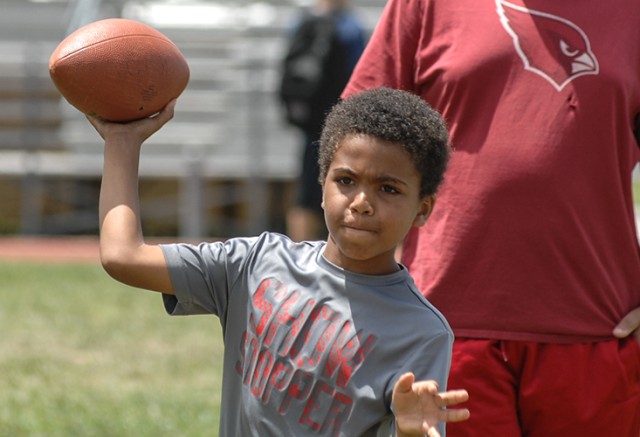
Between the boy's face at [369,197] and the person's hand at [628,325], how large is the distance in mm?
748

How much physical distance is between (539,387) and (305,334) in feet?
2.31

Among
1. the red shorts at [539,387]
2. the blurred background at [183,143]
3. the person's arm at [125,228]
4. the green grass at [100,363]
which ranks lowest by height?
the blurred background at [183,143]

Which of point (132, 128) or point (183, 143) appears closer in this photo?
point (132, 128)

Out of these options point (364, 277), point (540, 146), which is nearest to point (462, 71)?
point (540, 146)

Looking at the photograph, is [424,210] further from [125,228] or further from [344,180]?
[125,228]

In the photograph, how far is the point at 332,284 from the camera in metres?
2.71

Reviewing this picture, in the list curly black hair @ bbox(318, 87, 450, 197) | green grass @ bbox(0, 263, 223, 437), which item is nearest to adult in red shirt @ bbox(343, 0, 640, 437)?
curly black hair @ bbox(318, 87, 450, 197)

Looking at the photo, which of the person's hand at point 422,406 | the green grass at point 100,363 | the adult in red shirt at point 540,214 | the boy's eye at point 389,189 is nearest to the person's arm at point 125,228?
the boy's eye at point 389,189

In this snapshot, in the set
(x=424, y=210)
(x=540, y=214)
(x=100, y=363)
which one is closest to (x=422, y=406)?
(x=424, y=210)

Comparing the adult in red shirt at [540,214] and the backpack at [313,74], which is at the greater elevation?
the adult in red shirt at [540,214]

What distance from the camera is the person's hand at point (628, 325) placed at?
10.3 ft

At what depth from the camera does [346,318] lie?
2678 millimetres

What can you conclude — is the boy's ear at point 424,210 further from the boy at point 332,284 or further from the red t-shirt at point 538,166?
the red t-shirt at point 538,166

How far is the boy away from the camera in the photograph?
2.63m
